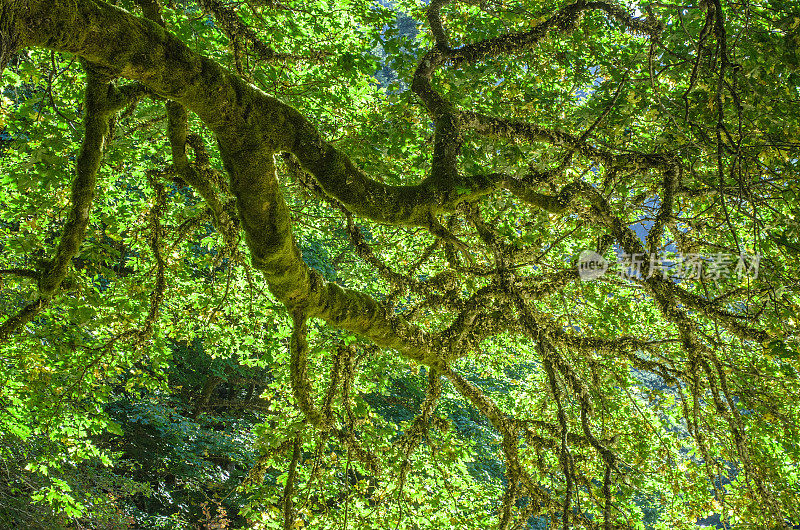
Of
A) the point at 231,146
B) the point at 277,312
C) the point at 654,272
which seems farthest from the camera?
the point at 277,312

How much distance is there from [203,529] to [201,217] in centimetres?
892

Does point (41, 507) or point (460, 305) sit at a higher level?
point (460, 305)

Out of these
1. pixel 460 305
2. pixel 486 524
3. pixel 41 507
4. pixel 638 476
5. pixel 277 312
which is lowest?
pixel 41 507

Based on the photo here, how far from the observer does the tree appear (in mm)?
2570

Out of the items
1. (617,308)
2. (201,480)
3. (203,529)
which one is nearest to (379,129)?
(617,308)

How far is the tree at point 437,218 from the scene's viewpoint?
2570 millimetres

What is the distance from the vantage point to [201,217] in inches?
173

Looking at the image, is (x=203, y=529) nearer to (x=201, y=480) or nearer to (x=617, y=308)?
(x=201, y=480)

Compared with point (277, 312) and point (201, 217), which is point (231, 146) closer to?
point (201, 217)

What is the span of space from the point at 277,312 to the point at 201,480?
22.2 feet

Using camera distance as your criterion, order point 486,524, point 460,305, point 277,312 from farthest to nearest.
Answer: point 486,524
point 277,312
point 460,305

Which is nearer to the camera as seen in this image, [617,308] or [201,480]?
[617,308]

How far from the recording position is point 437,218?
3277 mm

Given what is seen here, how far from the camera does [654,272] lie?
330 cm
